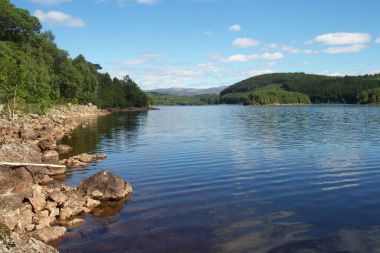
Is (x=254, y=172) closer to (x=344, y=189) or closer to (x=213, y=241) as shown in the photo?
(x=344, y=189)

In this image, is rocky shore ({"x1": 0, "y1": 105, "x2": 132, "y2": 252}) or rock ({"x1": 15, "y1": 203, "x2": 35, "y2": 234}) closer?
rocky shore ({"x1": 0, "y1": 105, "x2": 132, "y2": 252})

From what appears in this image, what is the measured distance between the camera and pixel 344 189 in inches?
1179

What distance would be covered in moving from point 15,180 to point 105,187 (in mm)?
6456

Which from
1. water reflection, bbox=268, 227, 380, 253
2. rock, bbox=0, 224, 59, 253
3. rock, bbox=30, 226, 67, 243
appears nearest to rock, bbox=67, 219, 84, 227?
rock, bbox=30, 226, 67, 243

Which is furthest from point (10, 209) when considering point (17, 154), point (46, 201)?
point (17, 154)

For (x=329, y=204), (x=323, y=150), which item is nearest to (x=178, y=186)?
(x=329, y=204)

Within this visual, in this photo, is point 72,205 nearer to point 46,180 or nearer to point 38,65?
point 46,180

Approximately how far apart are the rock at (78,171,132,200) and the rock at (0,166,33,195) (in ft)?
13.0

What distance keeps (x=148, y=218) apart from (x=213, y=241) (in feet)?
17.4

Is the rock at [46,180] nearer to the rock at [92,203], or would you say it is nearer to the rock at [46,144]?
the rock at [92,203]

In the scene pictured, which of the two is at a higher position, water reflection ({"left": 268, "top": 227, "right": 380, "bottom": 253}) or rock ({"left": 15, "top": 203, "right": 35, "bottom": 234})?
rock ({"left": 15, "top": 203, "right": 35, "bottom": 234})

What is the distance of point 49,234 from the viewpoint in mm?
21188

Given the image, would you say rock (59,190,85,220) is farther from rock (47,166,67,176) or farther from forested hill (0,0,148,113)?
forested hill (0,0,148,113)

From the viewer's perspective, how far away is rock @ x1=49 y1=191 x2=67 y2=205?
26.3 m
